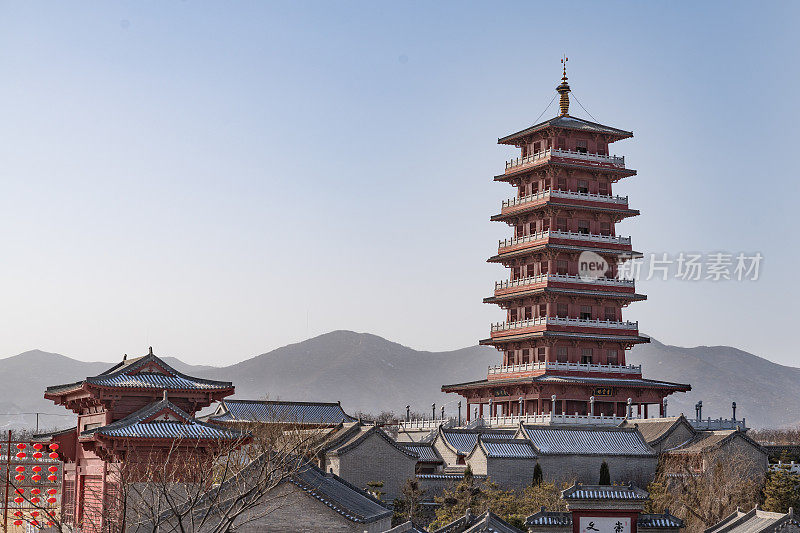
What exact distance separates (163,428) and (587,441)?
31036 millimetres

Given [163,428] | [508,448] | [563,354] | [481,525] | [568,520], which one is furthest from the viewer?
[563,354]

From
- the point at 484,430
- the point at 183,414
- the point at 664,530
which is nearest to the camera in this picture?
the point at 664,530

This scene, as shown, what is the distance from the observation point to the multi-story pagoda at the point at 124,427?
3959 centimetres

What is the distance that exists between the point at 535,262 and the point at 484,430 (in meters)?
15.3

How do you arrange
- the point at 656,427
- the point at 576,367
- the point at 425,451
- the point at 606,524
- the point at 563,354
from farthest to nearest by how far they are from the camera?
the point at 563,354
the point at 576,367
the point at 656,427
the point at 425,451
the point at 606,524

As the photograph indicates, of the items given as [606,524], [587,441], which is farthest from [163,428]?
[587,441]

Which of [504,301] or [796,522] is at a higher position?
[504,301]

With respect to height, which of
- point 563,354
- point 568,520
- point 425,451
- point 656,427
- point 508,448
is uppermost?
point 563,354

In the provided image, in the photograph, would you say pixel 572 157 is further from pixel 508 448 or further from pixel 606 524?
pixel 606 524

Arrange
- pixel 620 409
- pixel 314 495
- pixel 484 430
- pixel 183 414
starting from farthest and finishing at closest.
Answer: pixel 620 409 < pixel 484 430 < pixel 183 414 < pixel 314 495

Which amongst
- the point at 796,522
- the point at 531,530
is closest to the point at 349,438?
the point at 531,530

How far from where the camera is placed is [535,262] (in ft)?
266

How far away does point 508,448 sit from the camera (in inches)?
2434

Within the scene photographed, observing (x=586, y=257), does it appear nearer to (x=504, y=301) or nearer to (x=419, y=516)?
(x=504, y=301)
